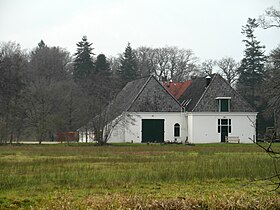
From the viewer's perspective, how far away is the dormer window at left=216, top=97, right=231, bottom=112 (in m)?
57.9

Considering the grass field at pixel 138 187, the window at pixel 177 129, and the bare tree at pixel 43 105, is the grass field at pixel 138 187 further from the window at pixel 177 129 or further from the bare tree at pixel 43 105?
the window at pixel 177 129

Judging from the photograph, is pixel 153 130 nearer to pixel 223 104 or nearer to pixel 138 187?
pixel 223 104

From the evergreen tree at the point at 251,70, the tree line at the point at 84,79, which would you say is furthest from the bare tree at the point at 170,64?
the evergreen tree at the point at 251,70

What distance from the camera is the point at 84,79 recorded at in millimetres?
77562

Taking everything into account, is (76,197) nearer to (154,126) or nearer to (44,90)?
(154,126)

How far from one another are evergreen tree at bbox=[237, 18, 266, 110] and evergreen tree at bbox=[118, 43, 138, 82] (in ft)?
58.6

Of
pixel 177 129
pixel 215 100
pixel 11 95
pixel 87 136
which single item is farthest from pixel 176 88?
pixel 11 95

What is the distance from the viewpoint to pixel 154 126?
5697cm

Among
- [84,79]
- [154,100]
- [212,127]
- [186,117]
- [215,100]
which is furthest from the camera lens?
[84,79]

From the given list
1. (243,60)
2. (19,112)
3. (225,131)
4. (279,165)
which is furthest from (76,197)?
(243,60)

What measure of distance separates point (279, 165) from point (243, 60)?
5484 cm

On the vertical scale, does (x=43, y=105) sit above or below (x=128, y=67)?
below

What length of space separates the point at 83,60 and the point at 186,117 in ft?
104

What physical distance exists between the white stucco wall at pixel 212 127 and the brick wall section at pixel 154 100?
2458 millimetres
